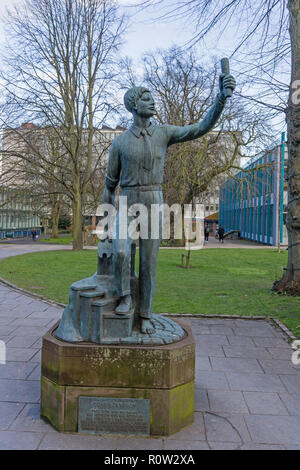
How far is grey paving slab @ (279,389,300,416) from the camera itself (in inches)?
154

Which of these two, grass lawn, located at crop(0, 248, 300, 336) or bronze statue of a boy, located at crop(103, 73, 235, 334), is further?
grass lawn, located at crop(0, 248, 300, 336)

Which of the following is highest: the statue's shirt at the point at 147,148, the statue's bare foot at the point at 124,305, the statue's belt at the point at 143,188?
the statue's shirt at the point at 147,148

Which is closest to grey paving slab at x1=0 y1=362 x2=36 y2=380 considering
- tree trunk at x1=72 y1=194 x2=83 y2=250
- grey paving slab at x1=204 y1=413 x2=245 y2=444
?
grey paving slab at x1=204 y1=413 x2=245 y2=444

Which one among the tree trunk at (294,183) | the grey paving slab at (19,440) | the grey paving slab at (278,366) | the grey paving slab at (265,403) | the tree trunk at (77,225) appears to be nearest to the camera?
the grey paving slab at (19,440)

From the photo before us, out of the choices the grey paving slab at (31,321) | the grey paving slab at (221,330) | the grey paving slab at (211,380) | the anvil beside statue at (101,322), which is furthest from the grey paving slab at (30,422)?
the grey paving slab at (221,330)

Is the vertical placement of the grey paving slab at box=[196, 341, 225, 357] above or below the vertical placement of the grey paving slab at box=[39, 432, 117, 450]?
above

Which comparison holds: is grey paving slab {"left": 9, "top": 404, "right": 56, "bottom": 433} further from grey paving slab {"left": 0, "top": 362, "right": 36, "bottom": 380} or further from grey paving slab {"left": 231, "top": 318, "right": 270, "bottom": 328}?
grey paving slab {"left": 231, "top": 318, "right": 270, "bottom": 328}

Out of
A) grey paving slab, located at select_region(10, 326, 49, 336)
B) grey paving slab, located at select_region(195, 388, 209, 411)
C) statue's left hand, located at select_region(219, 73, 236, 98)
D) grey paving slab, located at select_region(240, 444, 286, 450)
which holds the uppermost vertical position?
statue's left hand, located at select_region(219, 73, 236, 98)

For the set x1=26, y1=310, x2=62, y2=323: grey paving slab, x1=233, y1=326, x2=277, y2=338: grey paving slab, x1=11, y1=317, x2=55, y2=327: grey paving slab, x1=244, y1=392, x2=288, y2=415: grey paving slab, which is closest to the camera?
x1=244, y1=392, x2=288, y2=415: grey paving slab

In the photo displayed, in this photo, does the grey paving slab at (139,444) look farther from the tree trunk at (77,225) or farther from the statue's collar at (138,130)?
the tree trunk at (77,225)

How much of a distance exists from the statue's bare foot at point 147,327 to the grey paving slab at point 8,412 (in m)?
1.49

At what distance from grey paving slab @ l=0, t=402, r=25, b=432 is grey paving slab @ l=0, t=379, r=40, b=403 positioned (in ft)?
0.33

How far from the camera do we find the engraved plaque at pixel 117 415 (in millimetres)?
3438
